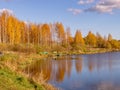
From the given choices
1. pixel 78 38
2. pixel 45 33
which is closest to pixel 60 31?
pixel 45 33

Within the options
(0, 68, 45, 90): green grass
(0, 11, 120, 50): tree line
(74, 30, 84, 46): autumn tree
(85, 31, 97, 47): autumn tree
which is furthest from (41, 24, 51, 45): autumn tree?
(0, 68, 45, 90): green grass

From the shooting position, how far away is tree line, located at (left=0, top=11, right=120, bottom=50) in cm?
8012

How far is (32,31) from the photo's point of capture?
102 m

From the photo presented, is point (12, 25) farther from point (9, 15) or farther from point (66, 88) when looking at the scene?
point (66, 88)

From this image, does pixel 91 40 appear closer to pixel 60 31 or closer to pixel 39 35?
pixel 60 31

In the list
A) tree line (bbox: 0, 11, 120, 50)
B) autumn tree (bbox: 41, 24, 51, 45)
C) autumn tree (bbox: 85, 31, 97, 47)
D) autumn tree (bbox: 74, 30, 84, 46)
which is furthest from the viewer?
autumn tree (bbox: 85, 31, 97, 47)

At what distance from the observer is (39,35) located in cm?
10319

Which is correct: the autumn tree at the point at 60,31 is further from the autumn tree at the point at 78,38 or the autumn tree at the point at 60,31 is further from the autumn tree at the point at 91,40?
the autumn tree at the point at 91,40

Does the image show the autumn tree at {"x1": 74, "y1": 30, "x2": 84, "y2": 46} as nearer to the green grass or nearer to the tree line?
the tree line

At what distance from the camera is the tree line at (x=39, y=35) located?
80125 mm

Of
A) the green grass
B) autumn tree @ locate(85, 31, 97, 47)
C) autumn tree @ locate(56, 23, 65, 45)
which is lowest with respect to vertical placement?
the green grass

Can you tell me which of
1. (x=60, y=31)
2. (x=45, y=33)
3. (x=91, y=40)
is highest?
(x=60, y=31)

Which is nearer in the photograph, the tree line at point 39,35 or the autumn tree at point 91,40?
the tree line at point 39,35

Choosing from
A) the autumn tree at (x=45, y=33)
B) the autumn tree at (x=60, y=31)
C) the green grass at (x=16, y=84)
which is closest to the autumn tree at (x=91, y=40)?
the autumn tree at (x=60, y=31)
